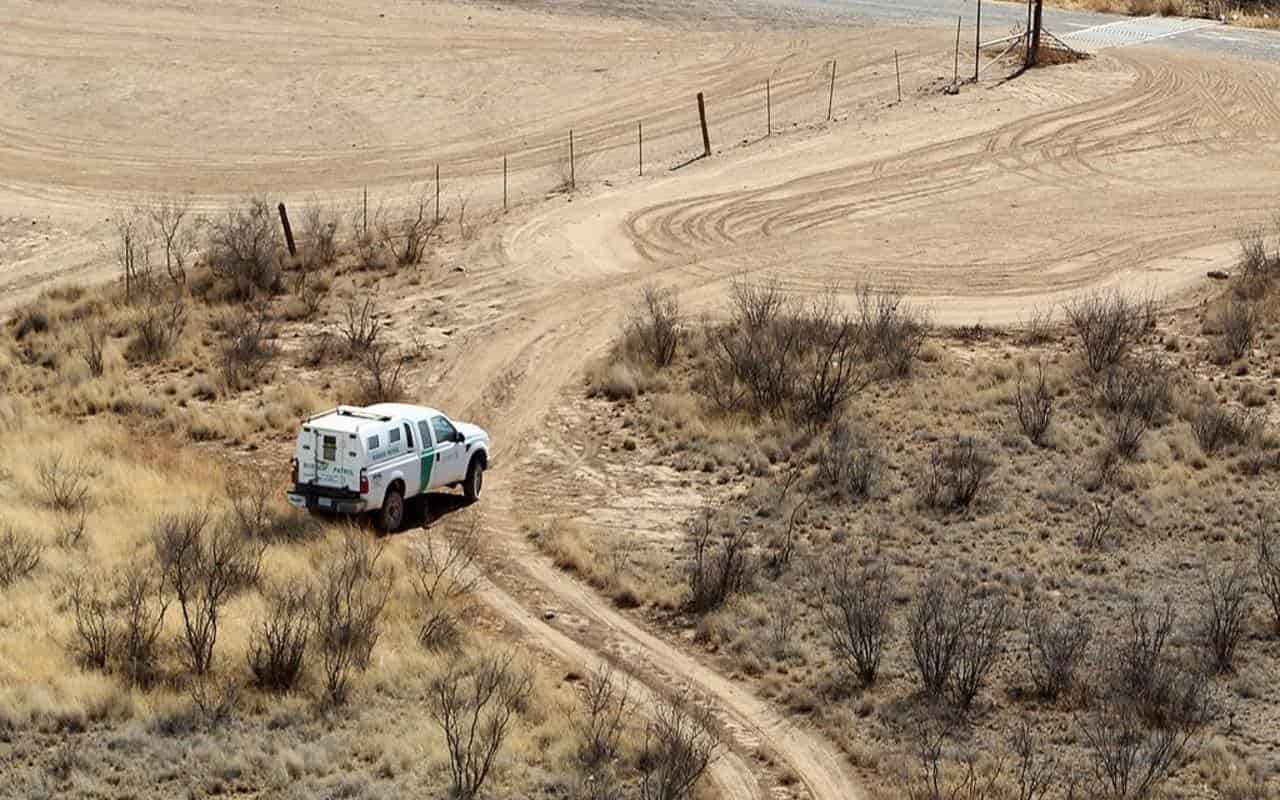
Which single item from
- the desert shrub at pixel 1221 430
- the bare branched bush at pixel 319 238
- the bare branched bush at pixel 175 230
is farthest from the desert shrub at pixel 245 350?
the desert shrub at pixel 1221 430

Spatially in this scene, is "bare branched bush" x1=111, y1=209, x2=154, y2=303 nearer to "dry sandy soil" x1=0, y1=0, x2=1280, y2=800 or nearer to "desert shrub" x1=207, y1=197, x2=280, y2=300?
"dry sandy soil" x1=0, y1=0, x2=1280, y2=800

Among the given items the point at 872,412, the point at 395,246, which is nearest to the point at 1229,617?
the point at 872,412

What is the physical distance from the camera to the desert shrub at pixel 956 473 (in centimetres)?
3253

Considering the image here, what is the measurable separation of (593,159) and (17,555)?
2893 cm

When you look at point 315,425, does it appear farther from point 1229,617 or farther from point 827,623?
point 1229,617

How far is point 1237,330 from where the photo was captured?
39719mm

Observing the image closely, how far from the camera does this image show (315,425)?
31031mm

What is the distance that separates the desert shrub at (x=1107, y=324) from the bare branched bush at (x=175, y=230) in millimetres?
19489

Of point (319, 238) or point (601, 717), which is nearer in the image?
point (601, 717)

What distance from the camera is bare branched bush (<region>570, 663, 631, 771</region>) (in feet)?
76.4

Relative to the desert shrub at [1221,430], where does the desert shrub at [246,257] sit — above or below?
above

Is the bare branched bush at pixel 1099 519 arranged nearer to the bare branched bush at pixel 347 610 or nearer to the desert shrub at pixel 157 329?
the bare branched bush at pixel 347 610

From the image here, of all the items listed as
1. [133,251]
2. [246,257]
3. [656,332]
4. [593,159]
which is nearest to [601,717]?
[656,332]

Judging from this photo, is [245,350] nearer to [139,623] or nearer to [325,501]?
[325,501]
